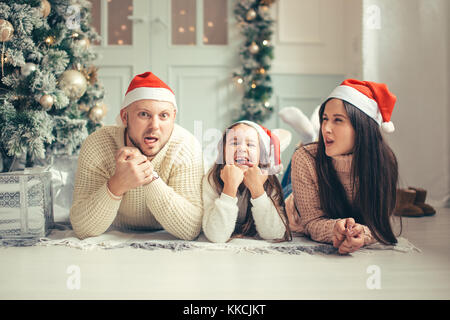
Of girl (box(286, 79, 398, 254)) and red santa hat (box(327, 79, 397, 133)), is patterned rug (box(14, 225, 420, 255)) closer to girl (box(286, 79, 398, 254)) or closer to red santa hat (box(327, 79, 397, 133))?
girl (box(286, 79, 398, 254))

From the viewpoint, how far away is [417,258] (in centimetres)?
124

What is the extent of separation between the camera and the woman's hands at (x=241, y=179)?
126 cm

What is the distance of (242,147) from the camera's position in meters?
1.28

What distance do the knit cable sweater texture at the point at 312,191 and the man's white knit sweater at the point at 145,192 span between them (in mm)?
328

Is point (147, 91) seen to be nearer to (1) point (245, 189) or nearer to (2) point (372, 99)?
(1) point (245, 189)

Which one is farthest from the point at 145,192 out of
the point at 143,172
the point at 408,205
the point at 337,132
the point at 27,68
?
the point at 408,205

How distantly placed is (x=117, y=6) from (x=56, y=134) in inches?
67.4

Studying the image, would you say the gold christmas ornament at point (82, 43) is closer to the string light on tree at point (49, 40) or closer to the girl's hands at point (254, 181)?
the string light on tree at point (49, 40)

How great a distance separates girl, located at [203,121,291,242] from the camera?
1269 millimetres

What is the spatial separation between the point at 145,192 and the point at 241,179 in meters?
0.31

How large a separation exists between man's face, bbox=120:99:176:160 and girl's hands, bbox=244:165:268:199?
28 cm

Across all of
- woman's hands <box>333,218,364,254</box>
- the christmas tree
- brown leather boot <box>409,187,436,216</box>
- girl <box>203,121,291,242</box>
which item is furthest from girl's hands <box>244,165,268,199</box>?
brown leather boot <box>409,187,436,216</box>
